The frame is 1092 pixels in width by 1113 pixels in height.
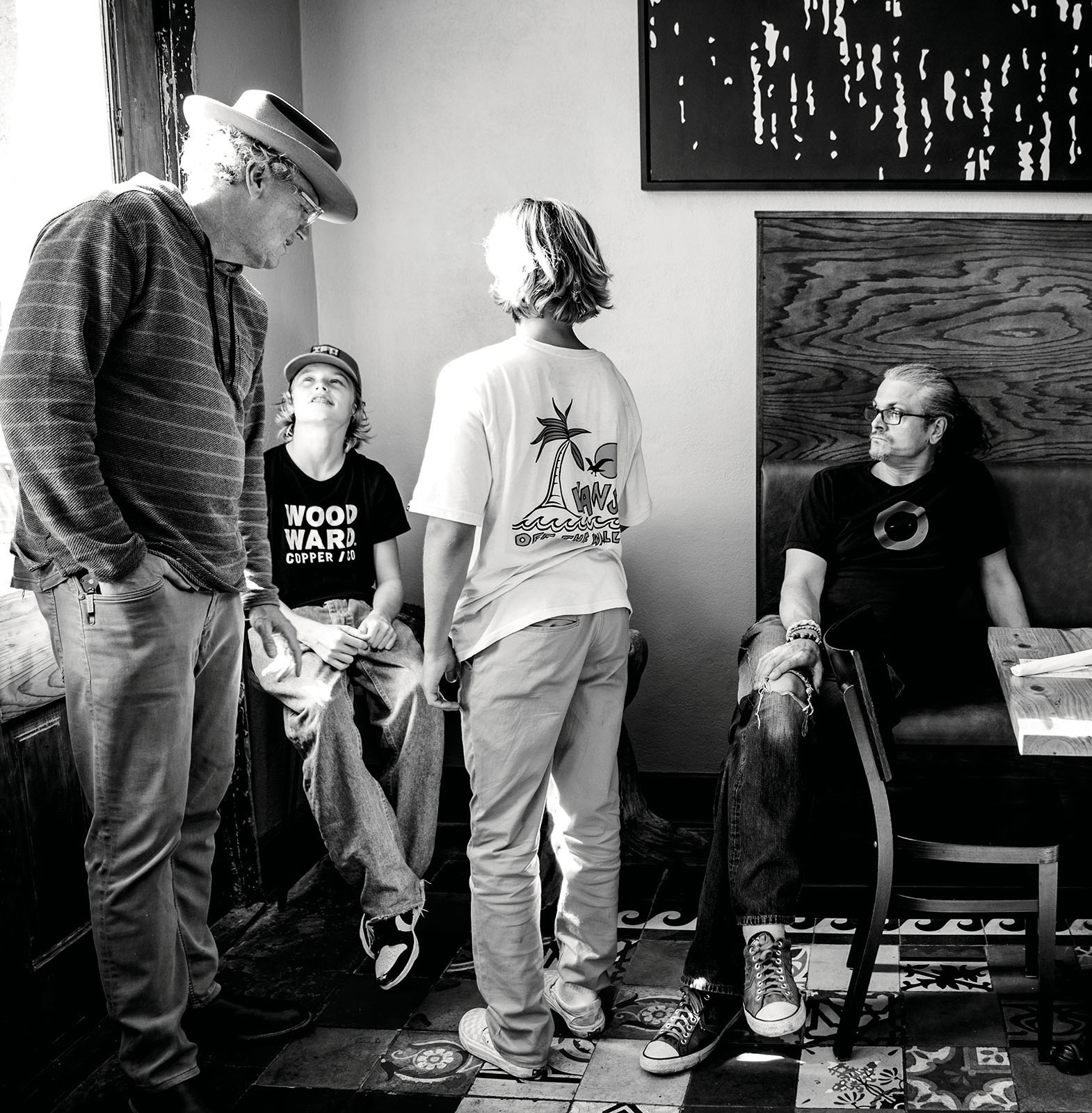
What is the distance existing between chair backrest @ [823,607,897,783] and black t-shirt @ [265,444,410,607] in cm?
141

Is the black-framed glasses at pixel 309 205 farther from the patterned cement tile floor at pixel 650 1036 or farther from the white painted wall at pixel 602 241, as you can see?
the patterned cement tile floor at pixel 650 1036

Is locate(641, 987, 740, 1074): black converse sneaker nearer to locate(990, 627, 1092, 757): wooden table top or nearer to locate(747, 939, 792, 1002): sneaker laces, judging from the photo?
locate(747, 939, 792, 1002): sneaker laces

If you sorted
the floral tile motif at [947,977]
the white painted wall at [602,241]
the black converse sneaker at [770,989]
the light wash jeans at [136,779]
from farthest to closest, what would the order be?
the white painted wall at [602,241] → the floral tile motif at [947,977] → the black converse sneaker at [770,989] → the light wash jeans at [136,779]

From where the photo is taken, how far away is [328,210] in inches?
82.0

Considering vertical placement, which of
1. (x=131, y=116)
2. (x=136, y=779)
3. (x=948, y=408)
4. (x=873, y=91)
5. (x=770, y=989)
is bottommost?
(x=770, y=989)

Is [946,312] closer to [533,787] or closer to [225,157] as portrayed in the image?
[533,787]

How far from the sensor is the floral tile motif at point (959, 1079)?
1951 mm

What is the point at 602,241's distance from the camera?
3.33m

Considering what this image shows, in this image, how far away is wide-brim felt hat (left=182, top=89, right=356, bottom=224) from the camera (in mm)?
1878

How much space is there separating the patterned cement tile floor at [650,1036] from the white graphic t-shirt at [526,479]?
819 millimetres

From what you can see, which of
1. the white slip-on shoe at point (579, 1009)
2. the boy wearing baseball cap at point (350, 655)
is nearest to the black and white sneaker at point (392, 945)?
the boy wearing baseball cap at point (350, 655)

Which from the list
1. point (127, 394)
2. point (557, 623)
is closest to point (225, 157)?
point (127, 394)

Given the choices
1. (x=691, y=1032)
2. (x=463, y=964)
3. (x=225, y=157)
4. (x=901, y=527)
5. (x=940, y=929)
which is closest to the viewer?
(x=225, y=157)

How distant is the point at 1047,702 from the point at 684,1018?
3.03ft
